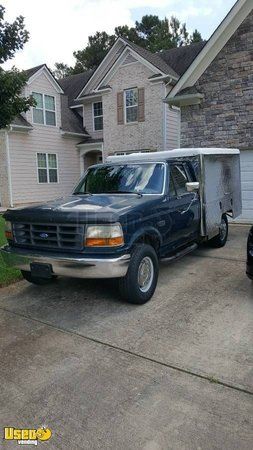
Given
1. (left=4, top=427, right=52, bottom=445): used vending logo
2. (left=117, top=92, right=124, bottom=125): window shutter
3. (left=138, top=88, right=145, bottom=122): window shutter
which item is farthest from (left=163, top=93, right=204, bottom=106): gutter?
(left=4, top=427, right=52, bottom=445): used vending logo

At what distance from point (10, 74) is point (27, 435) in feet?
19.0

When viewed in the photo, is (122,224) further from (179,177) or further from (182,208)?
(179,177)

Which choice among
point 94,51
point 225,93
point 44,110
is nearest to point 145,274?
point 225,93

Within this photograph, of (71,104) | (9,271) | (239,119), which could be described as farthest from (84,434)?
(71,104)

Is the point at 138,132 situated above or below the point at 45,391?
above

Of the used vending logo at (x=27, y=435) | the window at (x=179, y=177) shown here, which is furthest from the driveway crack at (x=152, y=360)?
the window at (x=179, y=177)

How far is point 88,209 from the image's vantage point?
4477 millimetres

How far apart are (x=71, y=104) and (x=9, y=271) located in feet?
59.2

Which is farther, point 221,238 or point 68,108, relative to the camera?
point 68,108

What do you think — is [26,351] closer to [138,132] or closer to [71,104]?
[138,132]

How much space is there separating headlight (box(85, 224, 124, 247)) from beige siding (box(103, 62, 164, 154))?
13698mm

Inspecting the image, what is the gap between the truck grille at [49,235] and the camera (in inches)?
171

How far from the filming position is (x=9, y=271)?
20.9 feet

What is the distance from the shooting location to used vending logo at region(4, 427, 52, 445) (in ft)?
8.10
